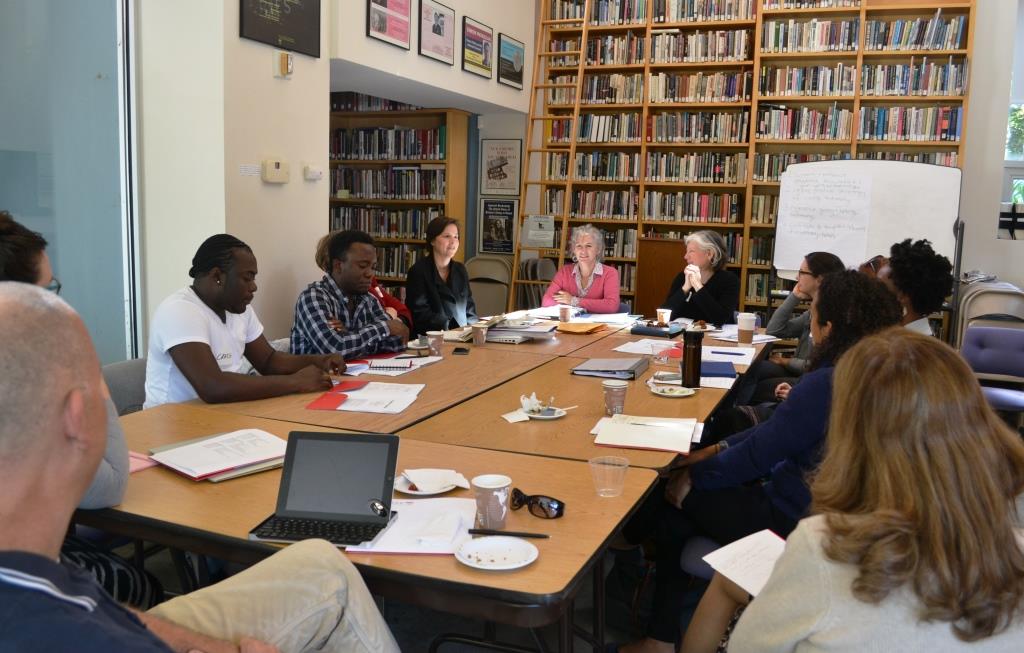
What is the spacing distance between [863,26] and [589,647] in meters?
5.73

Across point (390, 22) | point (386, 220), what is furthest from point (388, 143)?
point (390, 22)

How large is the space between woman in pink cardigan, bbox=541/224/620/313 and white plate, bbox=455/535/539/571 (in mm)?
4069

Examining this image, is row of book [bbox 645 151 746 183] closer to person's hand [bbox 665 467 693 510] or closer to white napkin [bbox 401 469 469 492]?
person's hand [bbox 665 467 693 510]

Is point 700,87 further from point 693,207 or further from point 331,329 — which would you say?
point 331,329

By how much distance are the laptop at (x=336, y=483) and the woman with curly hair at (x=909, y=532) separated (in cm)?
74

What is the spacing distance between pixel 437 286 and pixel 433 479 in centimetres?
334

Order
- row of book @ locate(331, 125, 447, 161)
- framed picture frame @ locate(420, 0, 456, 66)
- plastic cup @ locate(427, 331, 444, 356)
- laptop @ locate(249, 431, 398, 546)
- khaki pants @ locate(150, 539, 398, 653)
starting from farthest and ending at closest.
Result: row of book @ locate(331, 125, 447, 161), framed picture frame @ locate(420, 0, 456, 66), plastic cup @ locate(427, 331, 444, 356), laptop @ locate(249, 431, 398, 546), khaki pants @ locate(150, 539, 398, 653)

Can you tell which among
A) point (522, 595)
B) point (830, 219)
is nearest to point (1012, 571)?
point (522, 595)

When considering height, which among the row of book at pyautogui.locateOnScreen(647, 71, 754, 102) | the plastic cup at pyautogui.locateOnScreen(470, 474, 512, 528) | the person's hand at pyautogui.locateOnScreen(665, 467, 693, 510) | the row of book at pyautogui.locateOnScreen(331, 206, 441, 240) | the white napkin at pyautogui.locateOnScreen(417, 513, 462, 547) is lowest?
the person's hand at pyautogui.locateOnScreen(665, 467, 693, 510)

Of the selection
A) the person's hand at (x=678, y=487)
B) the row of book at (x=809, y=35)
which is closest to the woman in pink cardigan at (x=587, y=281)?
the row of book at (x=809, y=35)

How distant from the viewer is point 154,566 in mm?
3098

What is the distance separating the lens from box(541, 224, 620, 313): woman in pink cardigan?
5605 mm

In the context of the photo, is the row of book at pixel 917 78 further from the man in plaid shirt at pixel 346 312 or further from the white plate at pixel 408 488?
the white plate at pixel 408 488

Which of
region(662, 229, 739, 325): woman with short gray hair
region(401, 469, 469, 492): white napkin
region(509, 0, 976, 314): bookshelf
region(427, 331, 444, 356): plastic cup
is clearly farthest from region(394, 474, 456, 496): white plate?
region(509, 0, 976, 314): bookshelf
